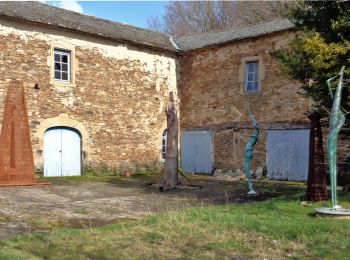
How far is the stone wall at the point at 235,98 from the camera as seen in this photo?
16125 millimetres

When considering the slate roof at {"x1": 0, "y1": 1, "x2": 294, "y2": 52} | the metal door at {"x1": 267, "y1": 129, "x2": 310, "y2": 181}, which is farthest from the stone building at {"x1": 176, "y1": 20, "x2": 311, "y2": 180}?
the slate roof at {"x1": 0, "y1": 1, "x2": 294, "y2": 52}

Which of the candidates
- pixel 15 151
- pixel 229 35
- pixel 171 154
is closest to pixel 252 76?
pixel 229 35

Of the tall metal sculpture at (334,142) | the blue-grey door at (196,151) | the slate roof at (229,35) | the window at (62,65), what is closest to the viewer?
the tall metal sculpture at (334,142)

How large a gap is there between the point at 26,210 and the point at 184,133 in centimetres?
1193

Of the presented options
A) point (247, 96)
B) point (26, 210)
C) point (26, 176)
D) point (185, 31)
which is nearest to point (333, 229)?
point (26, 210)

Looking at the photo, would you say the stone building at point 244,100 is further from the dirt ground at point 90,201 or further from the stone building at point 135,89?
the dirt ground at point 90,201

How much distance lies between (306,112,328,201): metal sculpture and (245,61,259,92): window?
799cm

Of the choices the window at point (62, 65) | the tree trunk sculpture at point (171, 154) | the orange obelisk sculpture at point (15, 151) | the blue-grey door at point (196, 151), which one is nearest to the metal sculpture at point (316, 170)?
the tree trunk sculpture at point (171, 154)

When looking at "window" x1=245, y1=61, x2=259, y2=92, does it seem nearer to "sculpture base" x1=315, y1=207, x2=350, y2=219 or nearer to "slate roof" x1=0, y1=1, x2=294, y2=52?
"slate roof" x1=0, y1=1, x2=294, y2=52

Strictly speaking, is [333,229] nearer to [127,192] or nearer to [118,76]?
[127,192]

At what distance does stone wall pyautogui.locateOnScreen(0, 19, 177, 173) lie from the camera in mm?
15141

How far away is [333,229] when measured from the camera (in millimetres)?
6047

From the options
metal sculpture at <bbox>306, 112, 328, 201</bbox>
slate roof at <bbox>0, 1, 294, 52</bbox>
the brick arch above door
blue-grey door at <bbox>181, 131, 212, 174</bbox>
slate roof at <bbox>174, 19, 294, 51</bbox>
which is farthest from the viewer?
blue-grey door at <bbox>181, 131, 212, 174</bbox>

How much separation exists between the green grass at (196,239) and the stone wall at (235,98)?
371 inches
